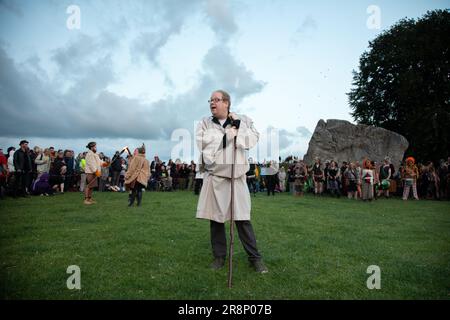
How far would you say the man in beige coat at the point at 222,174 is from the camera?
15.9 ft

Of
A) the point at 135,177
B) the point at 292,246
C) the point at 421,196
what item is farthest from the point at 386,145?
the point at 292,246

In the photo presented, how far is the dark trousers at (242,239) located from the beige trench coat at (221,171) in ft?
0.67

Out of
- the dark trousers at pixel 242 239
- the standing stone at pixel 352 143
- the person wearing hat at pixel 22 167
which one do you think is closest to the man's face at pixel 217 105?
the dark trousers at pixel 242 239

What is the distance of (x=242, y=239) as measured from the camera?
5.01m

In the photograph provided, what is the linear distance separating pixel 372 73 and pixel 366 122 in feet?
16.0

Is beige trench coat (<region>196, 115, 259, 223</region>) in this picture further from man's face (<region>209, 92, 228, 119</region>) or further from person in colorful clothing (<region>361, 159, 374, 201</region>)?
person in colorful clothing (<region>361, 159, 374, 201</region>)

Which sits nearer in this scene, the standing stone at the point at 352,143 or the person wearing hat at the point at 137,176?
the person wearing hat at the point at 137,176

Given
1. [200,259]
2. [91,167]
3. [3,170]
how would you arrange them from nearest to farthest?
1. [200,259]
2. [91,167]
3. [3,170]

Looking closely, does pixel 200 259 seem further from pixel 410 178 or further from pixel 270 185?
pixel 410 178

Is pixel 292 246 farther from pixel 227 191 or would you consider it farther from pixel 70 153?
pixel 70 153

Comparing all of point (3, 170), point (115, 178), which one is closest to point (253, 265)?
point (3, 170)

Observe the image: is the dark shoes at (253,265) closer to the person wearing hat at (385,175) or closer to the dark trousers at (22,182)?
the dark trousers at (22,182)

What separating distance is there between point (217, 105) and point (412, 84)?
29768 mm
